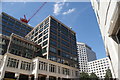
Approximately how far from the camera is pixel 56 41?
132 ft

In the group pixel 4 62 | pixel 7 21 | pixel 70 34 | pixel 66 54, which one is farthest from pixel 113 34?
pixel 7 21

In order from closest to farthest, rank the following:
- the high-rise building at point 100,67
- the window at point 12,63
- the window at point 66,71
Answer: the window at point 12,63 < the window at point 66,71 < the high-rise building at point 100,67

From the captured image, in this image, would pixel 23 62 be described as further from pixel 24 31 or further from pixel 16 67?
pixel 24 31

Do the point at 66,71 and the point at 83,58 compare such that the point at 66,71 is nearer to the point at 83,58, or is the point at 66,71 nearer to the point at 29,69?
the point at 29,69

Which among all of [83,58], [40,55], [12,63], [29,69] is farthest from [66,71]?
[83,58]

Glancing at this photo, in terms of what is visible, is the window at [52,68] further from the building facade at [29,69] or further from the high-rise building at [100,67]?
the high-rise building at [100,67]

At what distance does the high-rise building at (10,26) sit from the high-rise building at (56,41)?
15.4m

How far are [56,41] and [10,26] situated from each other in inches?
1303

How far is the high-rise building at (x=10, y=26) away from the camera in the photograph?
176ft

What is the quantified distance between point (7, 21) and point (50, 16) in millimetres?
29531

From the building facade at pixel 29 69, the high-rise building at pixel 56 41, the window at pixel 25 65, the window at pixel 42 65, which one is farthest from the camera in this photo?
the high-rise building at pixel 56 41

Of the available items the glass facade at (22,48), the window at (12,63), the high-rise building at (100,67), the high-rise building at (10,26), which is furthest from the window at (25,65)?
the high-rise building at (100,67)

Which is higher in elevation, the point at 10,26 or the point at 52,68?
the point at 10,26

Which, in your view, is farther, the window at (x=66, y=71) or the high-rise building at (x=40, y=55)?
the window at (x=66, y=71)
